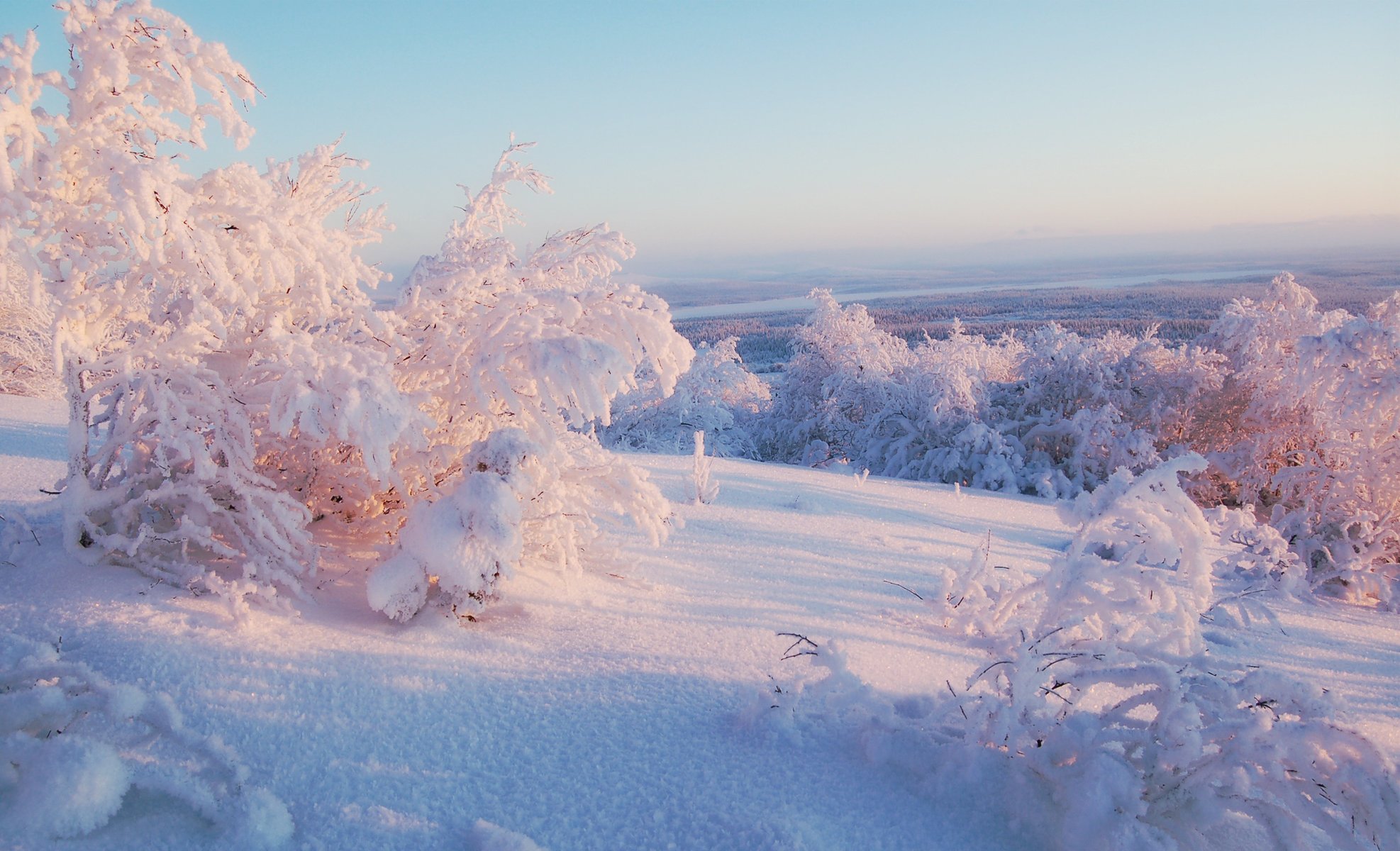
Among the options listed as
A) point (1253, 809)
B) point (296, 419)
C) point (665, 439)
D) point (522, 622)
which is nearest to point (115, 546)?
point (296, 419)

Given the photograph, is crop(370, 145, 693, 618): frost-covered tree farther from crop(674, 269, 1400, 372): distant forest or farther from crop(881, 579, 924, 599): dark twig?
crop(674, 269, 1400, 372): distant forest

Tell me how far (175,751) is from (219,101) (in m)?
2.44

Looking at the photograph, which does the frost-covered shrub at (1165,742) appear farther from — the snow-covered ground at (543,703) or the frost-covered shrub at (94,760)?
the frost-covered shrub at (94,760)

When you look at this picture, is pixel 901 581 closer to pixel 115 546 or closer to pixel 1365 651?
pixel 1365 651

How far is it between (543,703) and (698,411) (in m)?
17.5

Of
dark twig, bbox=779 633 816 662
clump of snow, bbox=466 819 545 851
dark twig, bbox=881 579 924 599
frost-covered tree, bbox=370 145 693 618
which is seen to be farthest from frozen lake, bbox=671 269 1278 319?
clump of snow, bbox=466 819 545 851

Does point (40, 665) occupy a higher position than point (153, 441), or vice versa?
point (153, 441)

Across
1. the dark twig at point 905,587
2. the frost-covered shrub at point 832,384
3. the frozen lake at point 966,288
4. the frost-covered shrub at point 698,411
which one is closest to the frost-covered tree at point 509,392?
the dark twig at point 905,587

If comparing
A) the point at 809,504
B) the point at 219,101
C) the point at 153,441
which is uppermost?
the point at 219,101

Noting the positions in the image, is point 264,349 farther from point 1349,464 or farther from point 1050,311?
point 1050,311

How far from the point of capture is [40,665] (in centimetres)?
214

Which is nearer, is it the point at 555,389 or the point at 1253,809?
the point at 1253,809

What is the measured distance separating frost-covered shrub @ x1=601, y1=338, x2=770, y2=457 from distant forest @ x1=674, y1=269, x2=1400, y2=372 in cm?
2027

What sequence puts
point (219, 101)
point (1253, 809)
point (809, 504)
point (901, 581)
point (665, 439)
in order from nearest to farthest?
point (1253, 809) → point (219, 101) → point (901, 581) → point (809, 504) → point (665, 439)
